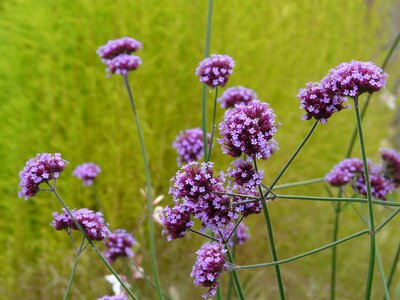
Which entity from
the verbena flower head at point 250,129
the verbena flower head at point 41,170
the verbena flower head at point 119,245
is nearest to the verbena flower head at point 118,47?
the verbena flower head at point 119,245

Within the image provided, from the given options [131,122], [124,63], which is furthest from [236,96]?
[131,122]

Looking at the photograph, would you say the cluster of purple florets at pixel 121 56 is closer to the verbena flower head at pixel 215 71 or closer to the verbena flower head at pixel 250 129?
the verbena flower head at pixel 215 71

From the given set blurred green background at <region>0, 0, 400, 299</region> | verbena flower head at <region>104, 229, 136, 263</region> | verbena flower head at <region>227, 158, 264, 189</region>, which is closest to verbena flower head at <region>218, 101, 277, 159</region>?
verbena flower head at <region>227, 158, 264, 189</region>

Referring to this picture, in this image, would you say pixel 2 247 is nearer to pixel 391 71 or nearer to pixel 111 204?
pixel 111 204

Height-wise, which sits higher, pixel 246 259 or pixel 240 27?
pixel 240 27

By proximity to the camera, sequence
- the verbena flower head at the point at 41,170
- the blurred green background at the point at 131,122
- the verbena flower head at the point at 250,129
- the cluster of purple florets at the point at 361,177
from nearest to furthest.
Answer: the verbena flower head at the point at 250,129, the verbena flower head at the point at 41,170, the cluster of purple florets at the point at 361,177, the blurred green background at the point at 131,122

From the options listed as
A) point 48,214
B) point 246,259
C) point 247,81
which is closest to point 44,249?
point 48,214

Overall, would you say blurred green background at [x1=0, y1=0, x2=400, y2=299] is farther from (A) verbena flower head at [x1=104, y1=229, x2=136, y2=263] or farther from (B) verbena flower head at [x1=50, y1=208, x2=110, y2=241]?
(B) verbena flower head at [x1=50, y1=208, x2=110, y2=241]

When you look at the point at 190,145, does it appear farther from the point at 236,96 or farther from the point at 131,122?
the point at 131,122
